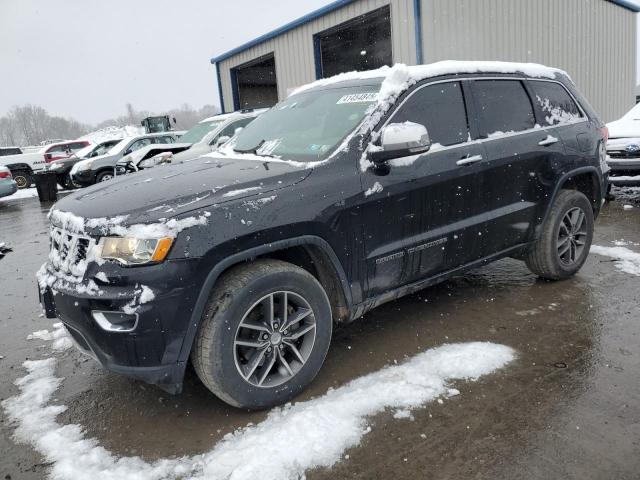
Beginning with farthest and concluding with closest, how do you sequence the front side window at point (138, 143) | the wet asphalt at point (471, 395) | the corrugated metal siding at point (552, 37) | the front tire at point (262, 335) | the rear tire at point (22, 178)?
the rear tire at point (22, 178)
the front side window at point (138, 143)
the corrugated metal siding at point (552, 37)
the front tire at point (262, 335)
the wet asphalt at point (471, 395)

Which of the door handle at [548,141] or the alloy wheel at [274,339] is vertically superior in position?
the door handle at [548,141]

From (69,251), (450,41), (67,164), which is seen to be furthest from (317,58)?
(69,251)

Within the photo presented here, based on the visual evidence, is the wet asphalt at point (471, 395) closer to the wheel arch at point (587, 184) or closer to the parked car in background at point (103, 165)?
the wheel arch at point (587, 184)

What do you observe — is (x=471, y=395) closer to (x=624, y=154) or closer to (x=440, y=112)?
(x=440, y=112)

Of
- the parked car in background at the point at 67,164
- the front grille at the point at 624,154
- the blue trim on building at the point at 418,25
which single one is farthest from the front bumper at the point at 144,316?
the parked car in background at the point at 67,164

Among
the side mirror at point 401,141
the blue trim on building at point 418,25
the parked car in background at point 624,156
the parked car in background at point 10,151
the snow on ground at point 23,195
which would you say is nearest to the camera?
the side mirror at point 401,141

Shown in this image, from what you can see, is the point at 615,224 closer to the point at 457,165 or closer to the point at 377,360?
the point at 457,165

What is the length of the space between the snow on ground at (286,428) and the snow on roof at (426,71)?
180 cm

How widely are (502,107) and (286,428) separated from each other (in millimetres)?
2828

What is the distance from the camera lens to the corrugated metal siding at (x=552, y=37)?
10.8 meters

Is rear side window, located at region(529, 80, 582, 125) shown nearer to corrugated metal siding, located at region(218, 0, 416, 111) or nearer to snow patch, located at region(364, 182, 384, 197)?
snow patch, located at region(364, 182, 384, 197)

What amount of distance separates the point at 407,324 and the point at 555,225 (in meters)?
1.53

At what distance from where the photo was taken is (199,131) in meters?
10.2

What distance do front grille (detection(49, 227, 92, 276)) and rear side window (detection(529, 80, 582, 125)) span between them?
140 inches
